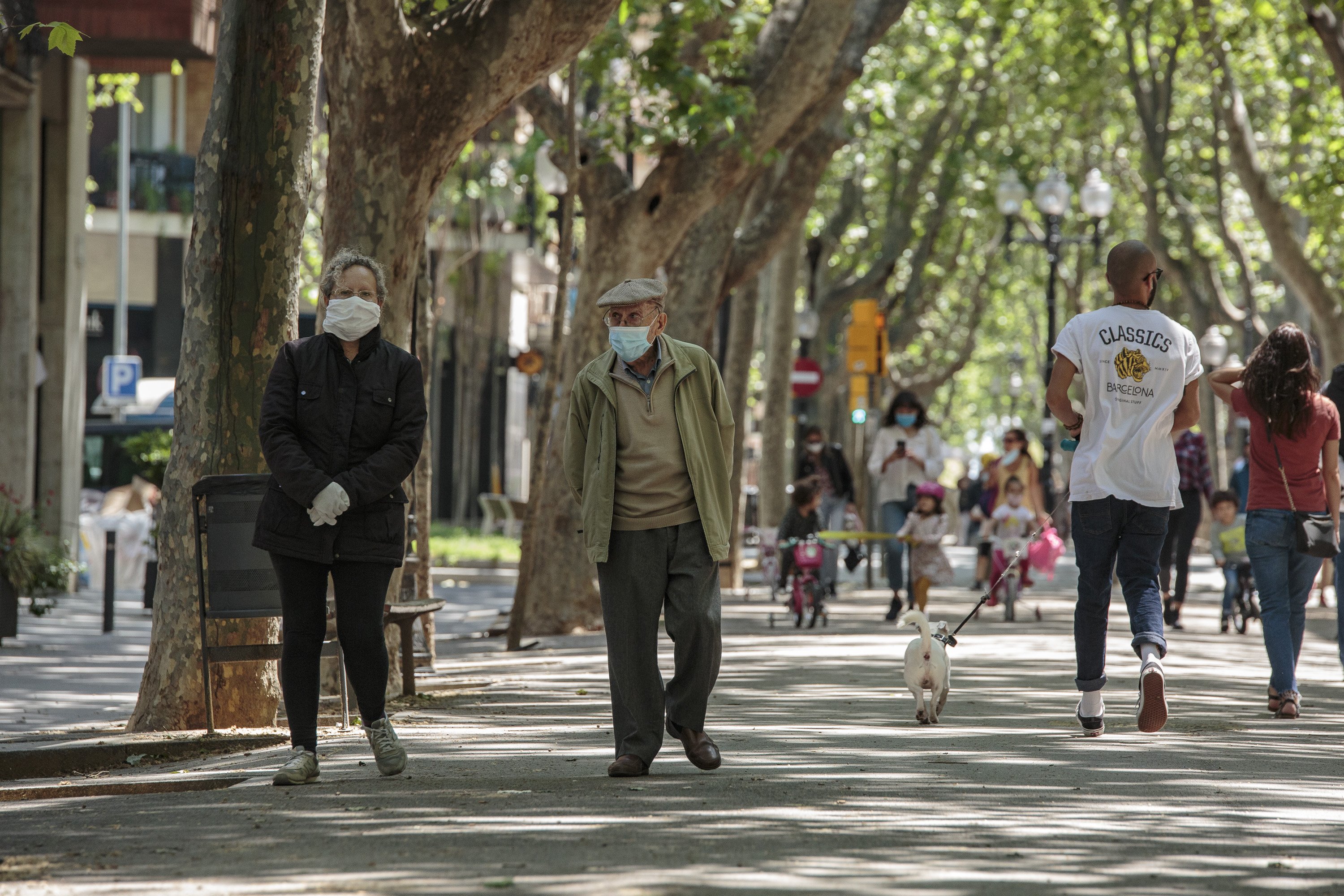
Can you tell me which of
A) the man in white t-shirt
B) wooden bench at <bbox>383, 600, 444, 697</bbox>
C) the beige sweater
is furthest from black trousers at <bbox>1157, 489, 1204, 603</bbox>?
the beige sweater

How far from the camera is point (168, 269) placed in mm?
36125

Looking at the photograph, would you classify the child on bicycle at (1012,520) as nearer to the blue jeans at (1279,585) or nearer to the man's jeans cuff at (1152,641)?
the blue jeans at (1279,585)

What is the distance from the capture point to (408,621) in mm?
9805

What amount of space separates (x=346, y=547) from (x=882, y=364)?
1880 centimetres

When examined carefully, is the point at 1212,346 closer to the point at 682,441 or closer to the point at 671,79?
the point at 671,79

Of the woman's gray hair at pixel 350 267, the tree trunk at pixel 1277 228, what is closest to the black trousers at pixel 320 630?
the woman's gray hair at pixel 350 267

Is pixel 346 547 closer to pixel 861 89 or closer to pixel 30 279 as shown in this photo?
pixel 30 279

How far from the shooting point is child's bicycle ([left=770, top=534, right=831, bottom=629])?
15562 millimetres

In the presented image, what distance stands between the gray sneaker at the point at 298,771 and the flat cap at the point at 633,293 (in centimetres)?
191

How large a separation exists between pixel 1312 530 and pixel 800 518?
727 centimetres

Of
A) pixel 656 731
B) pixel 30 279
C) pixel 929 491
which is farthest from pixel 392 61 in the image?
pixel 30 279

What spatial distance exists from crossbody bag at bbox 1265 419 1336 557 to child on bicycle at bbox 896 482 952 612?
22.6 ft

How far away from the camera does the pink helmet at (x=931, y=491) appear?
15938 mm

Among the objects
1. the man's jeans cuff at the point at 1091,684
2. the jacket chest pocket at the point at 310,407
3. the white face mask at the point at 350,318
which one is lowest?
the man's jeans cuff at the point at 1091,684
